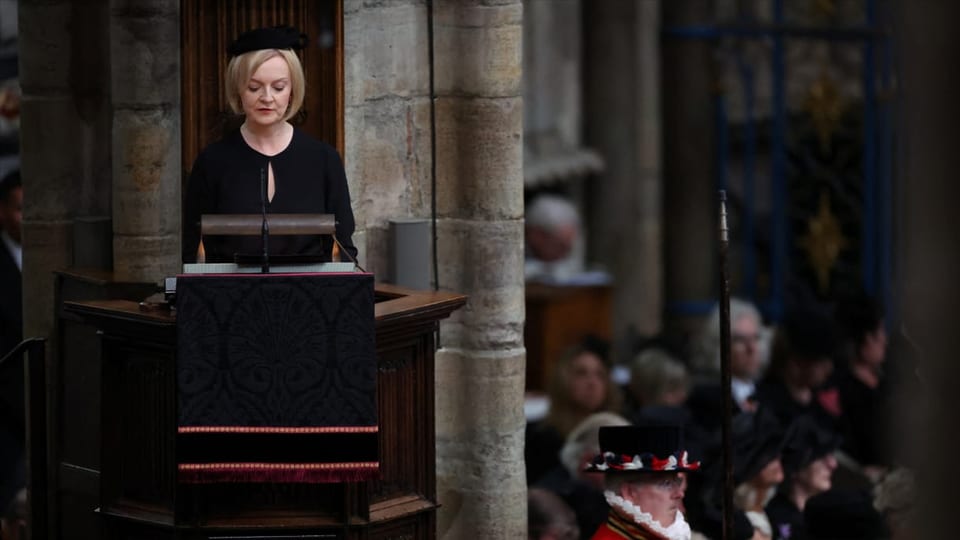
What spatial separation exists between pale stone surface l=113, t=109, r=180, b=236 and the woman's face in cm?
84

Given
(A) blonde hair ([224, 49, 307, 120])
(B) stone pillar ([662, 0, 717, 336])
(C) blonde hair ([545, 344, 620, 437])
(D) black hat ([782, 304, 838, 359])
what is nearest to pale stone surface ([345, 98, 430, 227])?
A: (A) blonde hair ([224, 49, 307, 120])

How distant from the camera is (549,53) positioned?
11.6 metres

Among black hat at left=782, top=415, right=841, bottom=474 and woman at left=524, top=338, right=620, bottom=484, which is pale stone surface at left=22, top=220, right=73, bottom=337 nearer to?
woman at left=524, top=338, right=620, bottom=484

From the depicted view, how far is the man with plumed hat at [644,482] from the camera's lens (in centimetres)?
478

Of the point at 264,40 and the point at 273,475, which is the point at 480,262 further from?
the point at 273,475

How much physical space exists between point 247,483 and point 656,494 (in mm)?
1266

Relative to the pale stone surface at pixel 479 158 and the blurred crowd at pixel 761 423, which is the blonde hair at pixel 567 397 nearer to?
the blurred crowd at pixel 761 423

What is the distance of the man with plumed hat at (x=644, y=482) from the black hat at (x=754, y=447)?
117 cm

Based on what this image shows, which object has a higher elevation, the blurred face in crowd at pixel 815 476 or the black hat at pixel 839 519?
the blurred face in crowd at pixel 815 476

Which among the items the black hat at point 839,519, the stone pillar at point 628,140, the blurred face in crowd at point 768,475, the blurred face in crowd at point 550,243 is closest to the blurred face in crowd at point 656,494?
the blurred face in crowd at point 768,475

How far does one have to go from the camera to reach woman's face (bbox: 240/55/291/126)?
4.52 meters

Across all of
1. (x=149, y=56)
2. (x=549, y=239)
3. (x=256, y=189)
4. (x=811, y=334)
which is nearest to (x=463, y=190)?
(x=149, y=56)

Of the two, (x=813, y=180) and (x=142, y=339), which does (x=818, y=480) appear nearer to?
(x=142, y=339)

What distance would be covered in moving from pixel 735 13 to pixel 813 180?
130 centimetres
